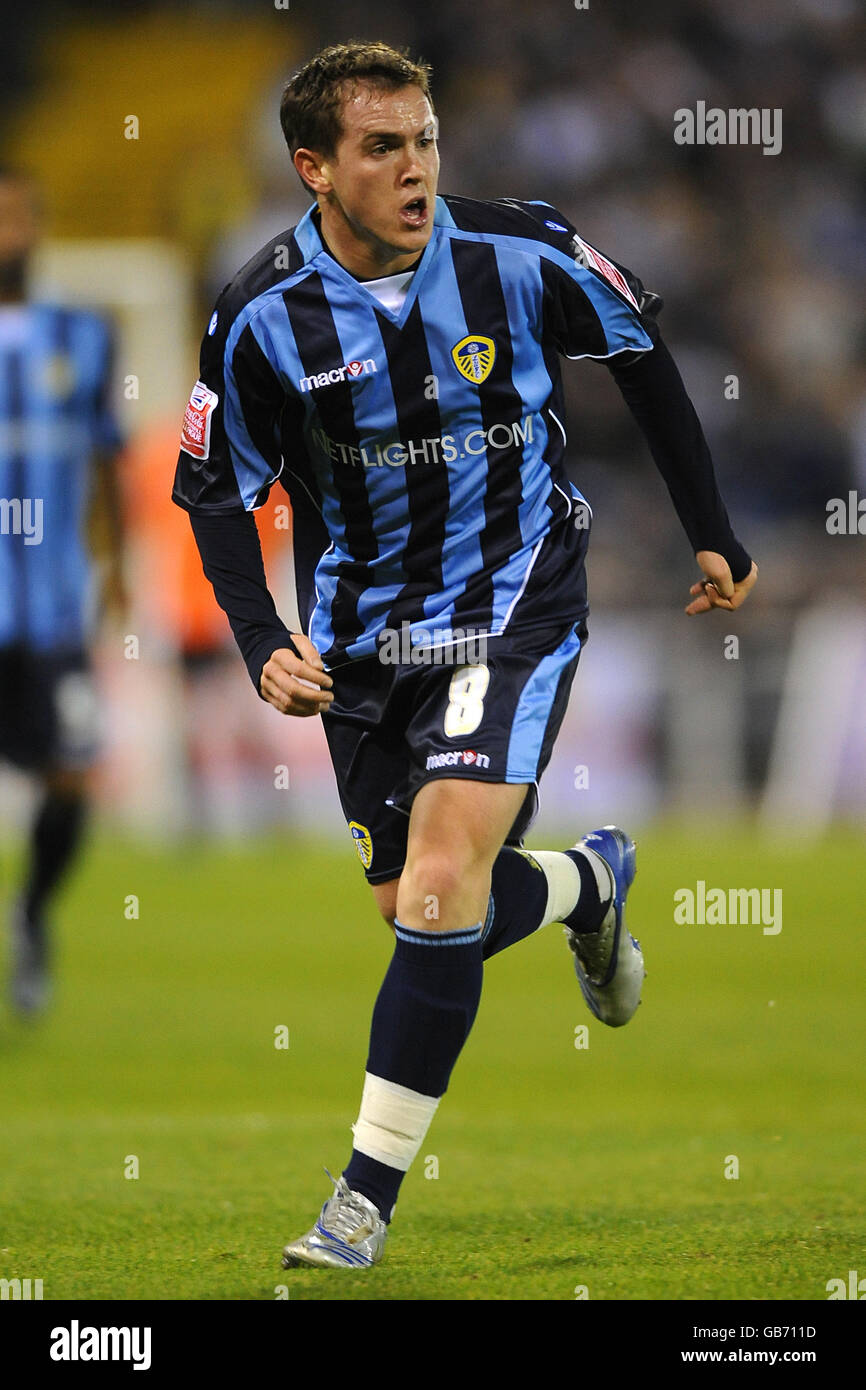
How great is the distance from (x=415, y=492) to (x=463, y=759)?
54cm

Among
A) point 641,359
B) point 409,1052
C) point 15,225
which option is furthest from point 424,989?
point 15,225

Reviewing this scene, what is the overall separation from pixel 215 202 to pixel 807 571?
20.8ft

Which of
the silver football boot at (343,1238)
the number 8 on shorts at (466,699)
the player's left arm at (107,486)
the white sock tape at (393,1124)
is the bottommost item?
the silver football boot at (343,1238)

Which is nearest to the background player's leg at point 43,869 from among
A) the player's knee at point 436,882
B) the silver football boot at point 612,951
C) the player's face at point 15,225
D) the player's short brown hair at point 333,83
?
the player's face at point 15,225

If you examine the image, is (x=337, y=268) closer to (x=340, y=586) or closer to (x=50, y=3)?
(x=340, y=586)

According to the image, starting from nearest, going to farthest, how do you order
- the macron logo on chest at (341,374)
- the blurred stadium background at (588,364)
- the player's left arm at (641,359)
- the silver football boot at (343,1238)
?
the silver football boot at (343,1238) < the macron logo on chest at (341,374) < the player's left arm at (641,359) < the blurred stadium background at (588,364)

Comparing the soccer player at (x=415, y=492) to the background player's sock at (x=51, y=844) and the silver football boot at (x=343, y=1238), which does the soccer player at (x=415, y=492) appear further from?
the background player's sock at (x=51, y=844)

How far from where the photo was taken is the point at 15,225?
6922 mm

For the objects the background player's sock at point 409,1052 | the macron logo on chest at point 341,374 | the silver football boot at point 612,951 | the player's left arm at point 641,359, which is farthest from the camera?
the silver football boot at point 612,951

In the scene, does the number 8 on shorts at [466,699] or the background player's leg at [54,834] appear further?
the background player's leg at [54,834]

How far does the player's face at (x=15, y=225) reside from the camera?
6.88 meters

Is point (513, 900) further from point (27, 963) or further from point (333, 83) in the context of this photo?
point (27, 963)

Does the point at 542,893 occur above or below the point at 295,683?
below

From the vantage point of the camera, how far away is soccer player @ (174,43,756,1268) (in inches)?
138
